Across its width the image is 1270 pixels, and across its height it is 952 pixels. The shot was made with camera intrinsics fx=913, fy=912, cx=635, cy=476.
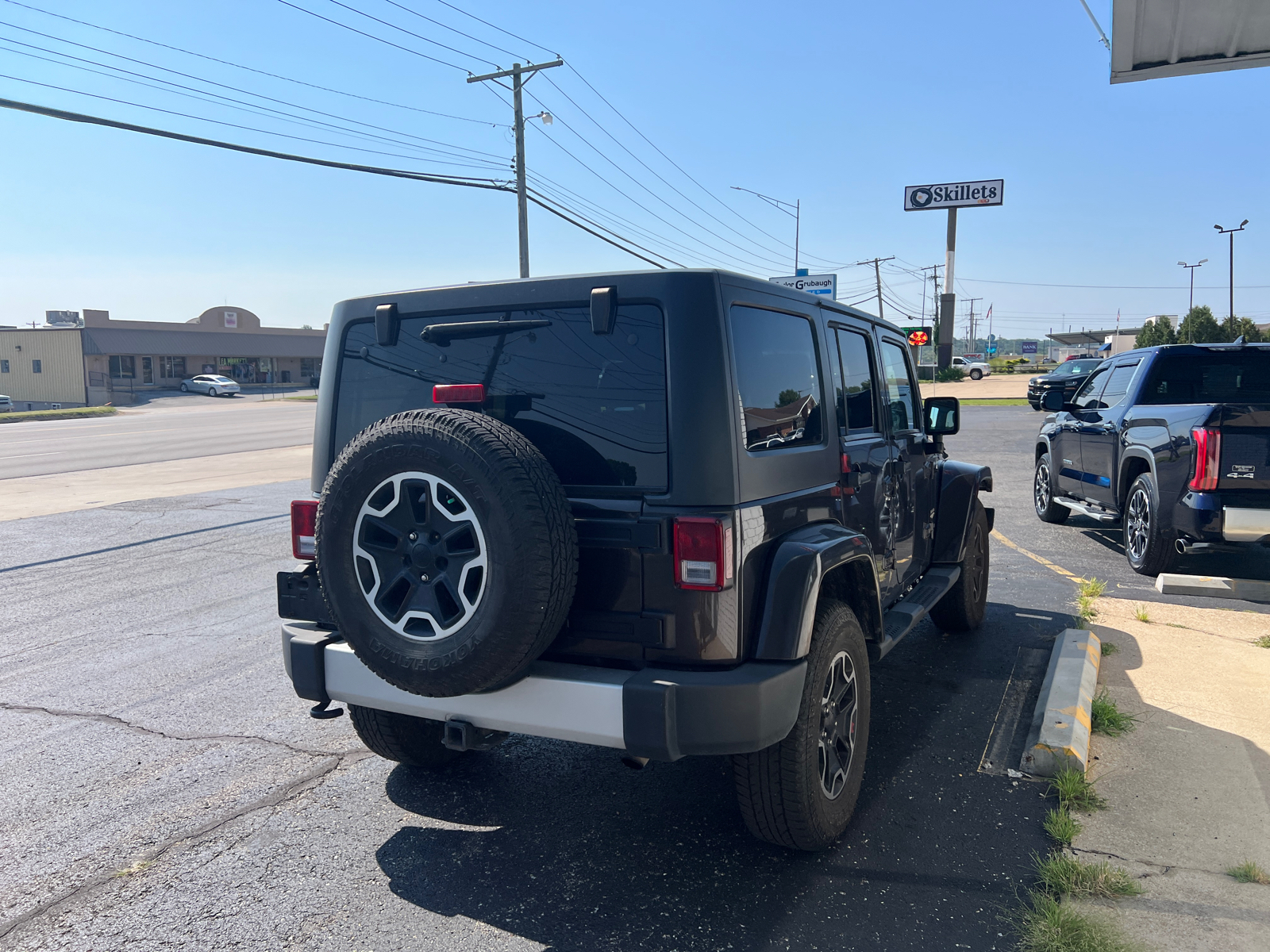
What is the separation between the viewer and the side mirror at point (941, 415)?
17.8 feet

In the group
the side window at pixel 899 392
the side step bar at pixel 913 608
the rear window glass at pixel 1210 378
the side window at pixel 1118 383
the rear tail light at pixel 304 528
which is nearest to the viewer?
the rear tail light at pixel 304 528

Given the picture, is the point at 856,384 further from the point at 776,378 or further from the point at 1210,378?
the point at 1210,378

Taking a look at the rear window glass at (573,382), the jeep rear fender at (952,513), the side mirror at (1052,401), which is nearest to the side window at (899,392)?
the jeep rear fender at (952,513)

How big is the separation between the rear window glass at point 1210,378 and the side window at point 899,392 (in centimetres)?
395

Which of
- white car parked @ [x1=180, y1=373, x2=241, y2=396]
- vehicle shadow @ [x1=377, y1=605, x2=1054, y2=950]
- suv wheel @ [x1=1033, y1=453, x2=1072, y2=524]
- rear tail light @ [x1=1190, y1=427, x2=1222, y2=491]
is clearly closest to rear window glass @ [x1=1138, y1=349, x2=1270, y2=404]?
rear tail light @ [x1=1190, y1=427, x2=1222, y2=491]

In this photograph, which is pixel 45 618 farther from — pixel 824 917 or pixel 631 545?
pixel 824 917

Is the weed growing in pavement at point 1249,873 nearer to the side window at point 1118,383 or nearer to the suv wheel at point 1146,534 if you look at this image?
the suv wheel at point 1146,534

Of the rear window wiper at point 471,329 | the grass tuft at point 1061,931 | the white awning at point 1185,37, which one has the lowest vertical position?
the grass tuft at point 1061,931

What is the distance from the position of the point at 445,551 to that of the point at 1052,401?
7.82 meters

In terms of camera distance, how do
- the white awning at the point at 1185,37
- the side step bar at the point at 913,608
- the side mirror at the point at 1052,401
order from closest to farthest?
the side step bar at the point at 913,608
the white awning at the point at 1185,37
the side mirror at the point at 1052,401

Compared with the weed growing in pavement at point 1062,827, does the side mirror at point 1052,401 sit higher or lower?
higher

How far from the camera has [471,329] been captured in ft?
10.6

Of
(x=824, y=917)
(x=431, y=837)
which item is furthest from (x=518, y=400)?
(x=824, y=917)

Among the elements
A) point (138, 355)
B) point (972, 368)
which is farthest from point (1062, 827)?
point (138, 355)
